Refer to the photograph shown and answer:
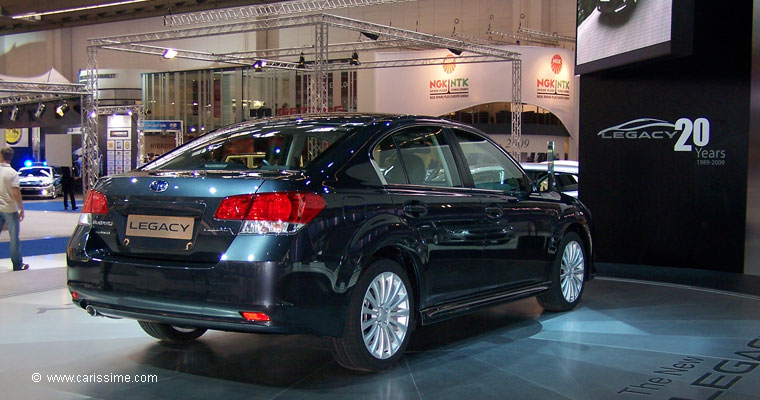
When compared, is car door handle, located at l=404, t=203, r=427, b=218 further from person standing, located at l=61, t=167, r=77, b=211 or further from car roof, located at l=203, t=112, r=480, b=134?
person standing, located at l=61, t=167, r=77, b=211

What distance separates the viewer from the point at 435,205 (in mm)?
4723

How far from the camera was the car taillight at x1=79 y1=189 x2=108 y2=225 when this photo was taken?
4203 millimetres

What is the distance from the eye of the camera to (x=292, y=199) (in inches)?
150

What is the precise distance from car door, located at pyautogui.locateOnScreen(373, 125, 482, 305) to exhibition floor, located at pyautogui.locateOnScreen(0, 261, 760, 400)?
0.50 m

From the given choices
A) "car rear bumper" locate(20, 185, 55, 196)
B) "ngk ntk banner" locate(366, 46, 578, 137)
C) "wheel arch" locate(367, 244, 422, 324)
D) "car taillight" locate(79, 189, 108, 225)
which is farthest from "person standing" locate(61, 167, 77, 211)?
"wheel arch" locate(367, 244, 422, 324)

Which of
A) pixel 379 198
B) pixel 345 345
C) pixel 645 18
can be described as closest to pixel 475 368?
pixel 345 345

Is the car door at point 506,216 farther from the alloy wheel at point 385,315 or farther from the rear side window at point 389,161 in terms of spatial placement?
the alloy wheel at point 385,315

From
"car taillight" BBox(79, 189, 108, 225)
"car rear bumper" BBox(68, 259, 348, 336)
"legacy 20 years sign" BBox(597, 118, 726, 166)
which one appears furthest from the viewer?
"legacy 20 years sign" BBox(597, 118, 726, 166)

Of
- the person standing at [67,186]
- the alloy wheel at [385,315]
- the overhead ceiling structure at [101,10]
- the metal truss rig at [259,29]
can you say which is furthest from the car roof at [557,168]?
the person standing at [67,186]

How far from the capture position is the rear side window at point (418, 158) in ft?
15.1

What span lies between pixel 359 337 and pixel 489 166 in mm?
1971

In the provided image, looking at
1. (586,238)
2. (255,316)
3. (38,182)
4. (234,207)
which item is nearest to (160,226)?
(234,207)

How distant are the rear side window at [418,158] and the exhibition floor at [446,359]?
1124 millimetres

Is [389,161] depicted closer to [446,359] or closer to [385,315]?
[385,315]
